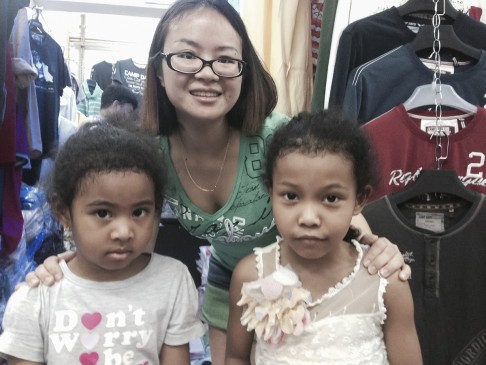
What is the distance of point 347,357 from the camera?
2.82 feet

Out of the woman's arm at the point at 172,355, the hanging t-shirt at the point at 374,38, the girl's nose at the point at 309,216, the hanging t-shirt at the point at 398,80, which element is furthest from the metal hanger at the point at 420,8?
the woman's arm at the point at 172,355

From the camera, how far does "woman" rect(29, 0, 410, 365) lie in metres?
1.12

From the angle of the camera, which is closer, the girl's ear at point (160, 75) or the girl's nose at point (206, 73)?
the girl's nose at point (206, 73)

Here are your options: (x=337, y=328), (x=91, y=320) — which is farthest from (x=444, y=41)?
(x=91, y=320)

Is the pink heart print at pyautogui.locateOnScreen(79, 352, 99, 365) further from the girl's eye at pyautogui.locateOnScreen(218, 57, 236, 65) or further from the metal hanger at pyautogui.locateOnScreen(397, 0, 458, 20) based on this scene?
the metal hanger at pyautogui.locateOnScreen(397, 0, 458, 20)

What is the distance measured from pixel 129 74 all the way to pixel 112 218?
2879 millimetres

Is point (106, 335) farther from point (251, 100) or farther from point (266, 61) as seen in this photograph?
point (266, 61)

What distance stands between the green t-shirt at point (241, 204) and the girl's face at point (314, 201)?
0.31 meters

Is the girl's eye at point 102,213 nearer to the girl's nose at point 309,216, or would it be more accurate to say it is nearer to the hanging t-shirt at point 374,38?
the girl's nose at point 309,216

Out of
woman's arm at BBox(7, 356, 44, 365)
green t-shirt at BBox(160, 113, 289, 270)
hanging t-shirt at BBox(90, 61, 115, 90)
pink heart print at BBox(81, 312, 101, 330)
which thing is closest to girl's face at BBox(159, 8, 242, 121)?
green t-shirt at BBox(160, 113, 289, 270)

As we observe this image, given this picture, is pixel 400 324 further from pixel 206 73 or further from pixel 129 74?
pixel 129 74

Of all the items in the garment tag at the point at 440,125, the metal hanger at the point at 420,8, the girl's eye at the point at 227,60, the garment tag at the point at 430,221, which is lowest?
the garment tag at the point at 430,221

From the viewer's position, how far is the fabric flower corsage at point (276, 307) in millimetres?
853

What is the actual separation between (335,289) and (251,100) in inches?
22.4
